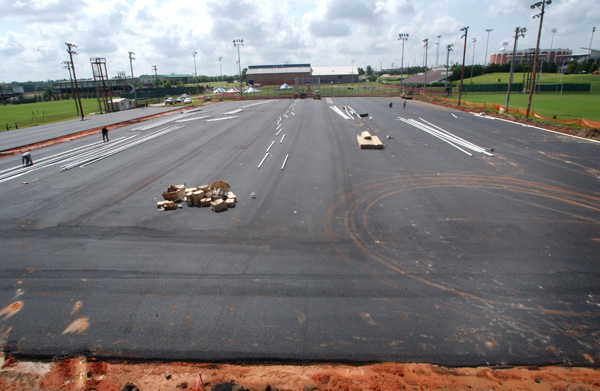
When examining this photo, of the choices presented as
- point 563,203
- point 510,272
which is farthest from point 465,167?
point 510,272

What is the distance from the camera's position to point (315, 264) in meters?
9.87

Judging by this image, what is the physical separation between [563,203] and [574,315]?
27.6 feet

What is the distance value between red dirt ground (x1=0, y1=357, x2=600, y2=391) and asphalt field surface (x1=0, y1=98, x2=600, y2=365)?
0.79ft

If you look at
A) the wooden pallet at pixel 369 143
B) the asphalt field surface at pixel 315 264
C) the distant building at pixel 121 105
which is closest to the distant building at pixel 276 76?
the distant building at pixel 121 105

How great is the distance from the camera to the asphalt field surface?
7113 mm

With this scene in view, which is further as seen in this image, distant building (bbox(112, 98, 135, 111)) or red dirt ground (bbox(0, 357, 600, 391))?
distant building (bbox(112, 98, 135, 111))

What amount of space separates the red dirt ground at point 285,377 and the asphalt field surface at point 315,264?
9.4 inches

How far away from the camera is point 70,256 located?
1073 centimetres

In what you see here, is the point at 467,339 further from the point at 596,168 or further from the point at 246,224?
the point at 596,168

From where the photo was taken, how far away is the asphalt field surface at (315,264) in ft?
23.3

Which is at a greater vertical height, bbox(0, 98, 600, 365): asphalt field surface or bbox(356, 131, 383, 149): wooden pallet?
bbox(356, 131, 383, 149): wooden pallet

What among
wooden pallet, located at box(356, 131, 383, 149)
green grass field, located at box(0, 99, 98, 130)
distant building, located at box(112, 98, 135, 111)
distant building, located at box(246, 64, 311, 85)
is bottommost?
wooden pallet, located at box(356, 131, 383, 149)

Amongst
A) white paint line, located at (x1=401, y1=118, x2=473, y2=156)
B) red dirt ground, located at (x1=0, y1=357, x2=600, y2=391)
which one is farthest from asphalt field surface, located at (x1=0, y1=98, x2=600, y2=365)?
white paint line, located at (x1=401, y1=118, x2=473, y2=156)

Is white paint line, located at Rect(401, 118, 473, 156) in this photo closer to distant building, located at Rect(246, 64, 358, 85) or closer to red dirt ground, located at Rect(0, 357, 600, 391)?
red dirt ground, located at Rect(0, 357, 600, 391)
